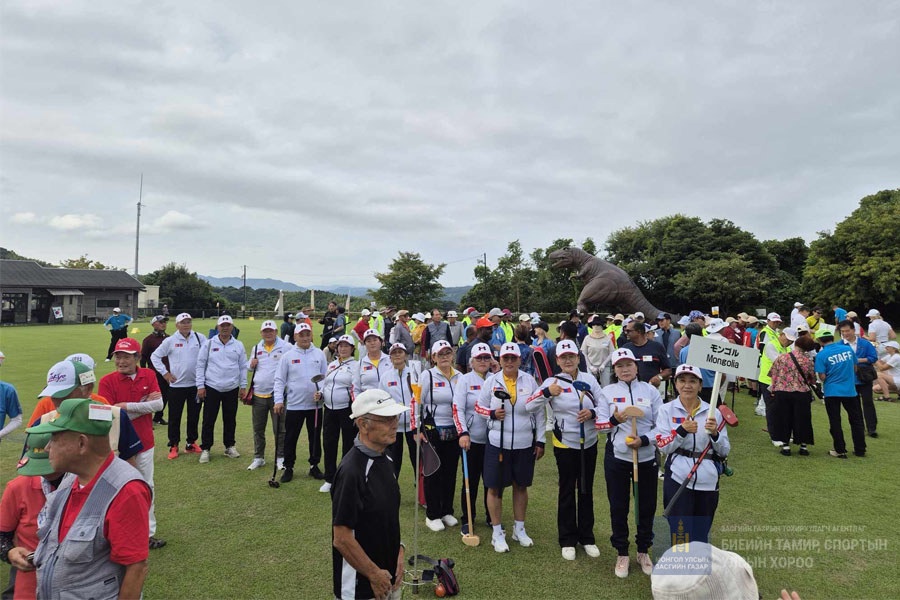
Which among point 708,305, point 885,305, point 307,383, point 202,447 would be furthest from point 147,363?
point 885,305

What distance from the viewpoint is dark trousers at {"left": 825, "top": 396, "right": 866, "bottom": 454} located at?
7371 millimetres

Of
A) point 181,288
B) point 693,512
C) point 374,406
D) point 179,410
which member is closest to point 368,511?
point 374,406

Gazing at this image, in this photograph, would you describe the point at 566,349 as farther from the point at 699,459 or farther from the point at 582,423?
the point at 699,459

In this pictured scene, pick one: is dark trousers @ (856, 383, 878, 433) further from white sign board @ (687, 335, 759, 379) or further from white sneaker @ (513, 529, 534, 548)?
white sneaker @ (513, 529, 534, 548)

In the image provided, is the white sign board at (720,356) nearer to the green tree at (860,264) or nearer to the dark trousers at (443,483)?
the dark trousers at (443,483)

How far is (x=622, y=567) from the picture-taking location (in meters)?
4.21

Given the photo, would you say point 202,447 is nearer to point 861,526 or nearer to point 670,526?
point 670,526

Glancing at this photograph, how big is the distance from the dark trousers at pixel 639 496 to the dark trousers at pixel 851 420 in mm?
5176

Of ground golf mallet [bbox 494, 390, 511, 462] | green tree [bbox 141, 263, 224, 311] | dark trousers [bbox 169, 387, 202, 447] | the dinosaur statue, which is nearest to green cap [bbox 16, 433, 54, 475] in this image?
ground golf mallet [bbox 494, 390, 511, 462]

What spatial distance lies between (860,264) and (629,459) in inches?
1417

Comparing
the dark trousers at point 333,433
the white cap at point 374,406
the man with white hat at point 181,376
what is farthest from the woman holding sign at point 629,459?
the man with white hat at point 181,376

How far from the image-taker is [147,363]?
9.97 meters

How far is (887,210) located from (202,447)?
4231cm

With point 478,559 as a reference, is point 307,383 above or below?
above
